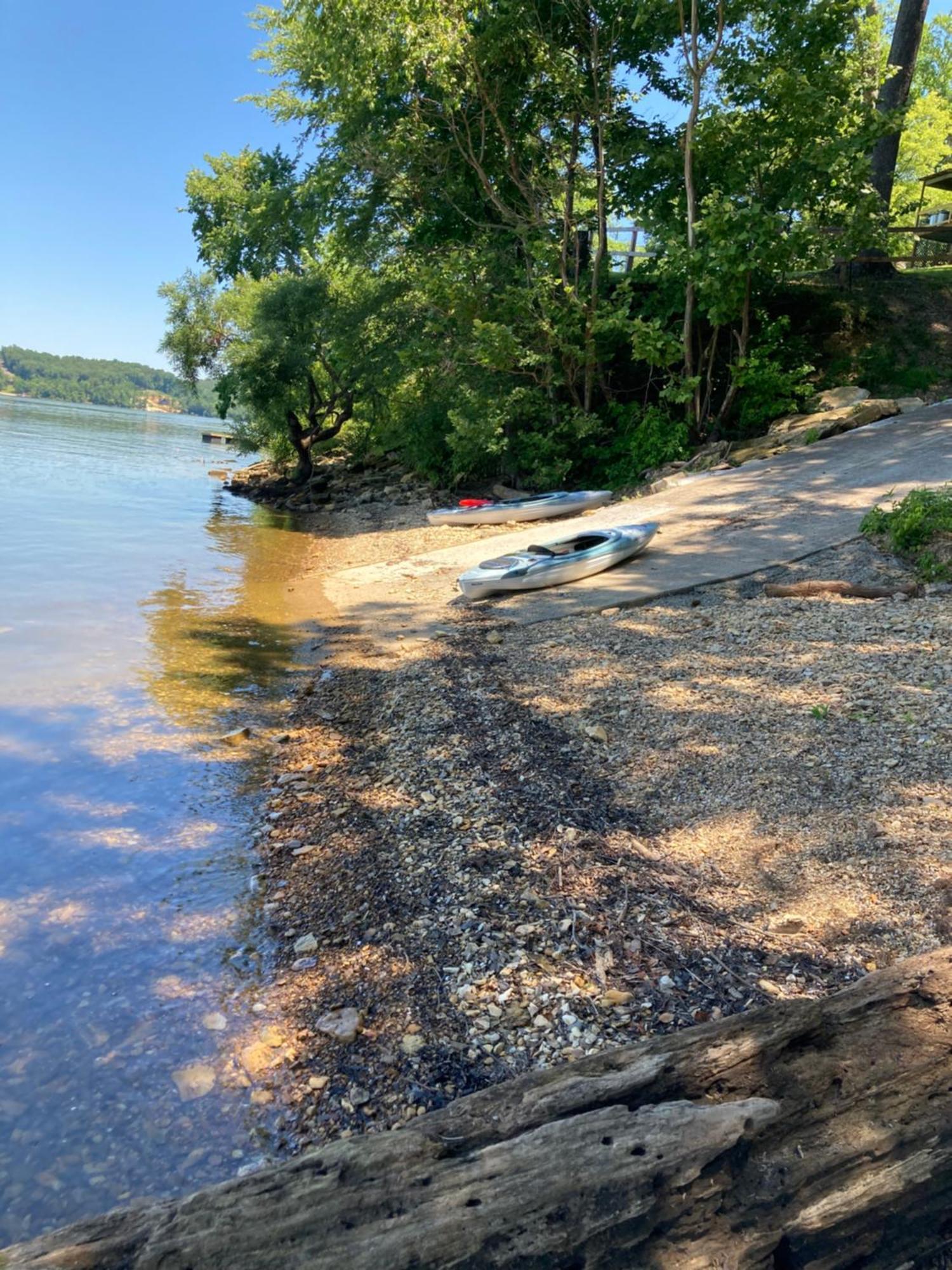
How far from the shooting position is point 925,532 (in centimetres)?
1067

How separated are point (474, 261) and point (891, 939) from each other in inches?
757

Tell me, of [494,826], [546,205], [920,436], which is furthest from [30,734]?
[546,205]

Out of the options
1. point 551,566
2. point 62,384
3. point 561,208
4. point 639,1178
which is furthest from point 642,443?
point 62,384

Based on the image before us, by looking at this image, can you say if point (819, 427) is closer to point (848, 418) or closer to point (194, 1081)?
point (848, 418)

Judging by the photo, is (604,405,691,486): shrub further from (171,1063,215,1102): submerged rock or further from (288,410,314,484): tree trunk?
(171,1063,215,1102): submerged rock

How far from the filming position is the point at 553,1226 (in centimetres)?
220

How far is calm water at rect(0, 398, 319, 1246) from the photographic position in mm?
3738

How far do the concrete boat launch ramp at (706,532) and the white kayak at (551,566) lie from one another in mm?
168

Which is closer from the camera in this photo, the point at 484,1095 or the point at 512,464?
the point at 484,1095

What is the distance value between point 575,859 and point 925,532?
778cm

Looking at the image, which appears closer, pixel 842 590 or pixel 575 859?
pixel 575 859

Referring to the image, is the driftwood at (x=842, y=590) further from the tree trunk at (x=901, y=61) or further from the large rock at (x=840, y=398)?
the tree trunk at (x=901, y=61)

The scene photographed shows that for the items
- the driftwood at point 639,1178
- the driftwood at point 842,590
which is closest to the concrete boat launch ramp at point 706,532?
the driftwood at point 842,590

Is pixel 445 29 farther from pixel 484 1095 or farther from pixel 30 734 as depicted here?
pixel 484 1095
